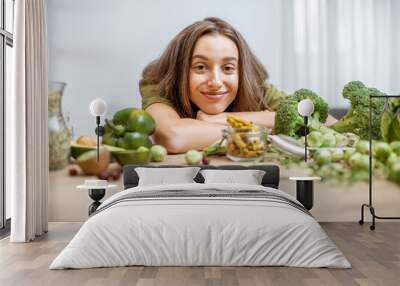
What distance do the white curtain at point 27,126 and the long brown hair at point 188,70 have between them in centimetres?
149

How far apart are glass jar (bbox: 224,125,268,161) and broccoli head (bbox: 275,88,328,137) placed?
22 centimetres

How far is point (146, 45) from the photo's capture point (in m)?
Result: 7.25

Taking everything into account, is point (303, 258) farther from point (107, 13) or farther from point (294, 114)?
point (107, 13)

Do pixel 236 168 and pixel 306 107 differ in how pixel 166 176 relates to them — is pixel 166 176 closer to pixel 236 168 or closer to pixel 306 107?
A: pixel 236 168

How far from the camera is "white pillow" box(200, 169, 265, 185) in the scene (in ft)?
21.1

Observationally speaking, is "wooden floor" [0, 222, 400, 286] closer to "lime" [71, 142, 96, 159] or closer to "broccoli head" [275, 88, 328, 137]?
"lime" [71, 142, 96, 159]

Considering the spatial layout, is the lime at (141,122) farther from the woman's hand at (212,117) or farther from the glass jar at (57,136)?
the glass jar at (57,136)

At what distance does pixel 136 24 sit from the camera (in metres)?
7.28

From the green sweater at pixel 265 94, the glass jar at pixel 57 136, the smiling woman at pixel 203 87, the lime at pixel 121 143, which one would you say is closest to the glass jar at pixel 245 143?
the smiling woman at pixel 203 87

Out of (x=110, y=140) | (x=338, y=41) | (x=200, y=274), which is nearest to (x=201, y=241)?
(x=200, y=274)

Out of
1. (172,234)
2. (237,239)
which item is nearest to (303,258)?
(237,239)

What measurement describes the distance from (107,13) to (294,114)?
2484 millimetres

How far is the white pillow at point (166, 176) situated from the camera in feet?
21.3

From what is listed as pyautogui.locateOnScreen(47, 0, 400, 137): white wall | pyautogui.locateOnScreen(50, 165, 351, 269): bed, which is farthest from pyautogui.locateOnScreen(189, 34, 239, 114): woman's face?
pyautogui.locateOnScreen(50, 165, 351, 269): bed
